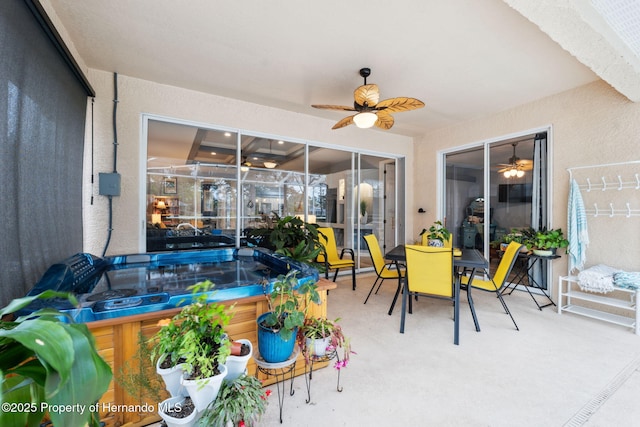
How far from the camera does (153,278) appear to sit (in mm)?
2342

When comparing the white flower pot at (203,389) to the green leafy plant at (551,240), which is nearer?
the white flower pot at (203,389)

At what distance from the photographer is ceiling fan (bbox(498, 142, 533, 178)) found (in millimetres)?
4066

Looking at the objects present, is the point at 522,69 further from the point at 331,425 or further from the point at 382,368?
the point at 331,425

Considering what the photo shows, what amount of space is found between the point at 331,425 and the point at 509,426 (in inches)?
39.2

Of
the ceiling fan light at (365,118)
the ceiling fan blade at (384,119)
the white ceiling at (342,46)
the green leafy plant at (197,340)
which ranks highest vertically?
the white ceiling at (342,46)

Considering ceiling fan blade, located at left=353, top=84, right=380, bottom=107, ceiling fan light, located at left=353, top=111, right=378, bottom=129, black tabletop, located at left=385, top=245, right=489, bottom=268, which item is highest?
ceiling fan blade, located at left=353, top=84, right=380, bottom=107

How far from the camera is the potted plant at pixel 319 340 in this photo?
168 cm

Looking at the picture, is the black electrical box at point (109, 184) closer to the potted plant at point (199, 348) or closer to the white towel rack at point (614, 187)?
the potted plant at point (199, 348)

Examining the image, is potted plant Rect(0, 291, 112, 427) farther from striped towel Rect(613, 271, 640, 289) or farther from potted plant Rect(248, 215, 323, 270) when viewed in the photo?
striped towel Rect(613, 271, 640, 289)

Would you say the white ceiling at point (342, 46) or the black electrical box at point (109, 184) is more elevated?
the white ceiling at point (342, 46)

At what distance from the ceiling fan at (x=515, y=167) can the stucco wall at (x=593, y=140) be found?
410 mm

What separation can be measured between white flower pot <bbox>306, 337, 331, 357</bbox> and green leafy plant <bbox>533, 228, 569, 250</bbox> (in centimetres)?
320

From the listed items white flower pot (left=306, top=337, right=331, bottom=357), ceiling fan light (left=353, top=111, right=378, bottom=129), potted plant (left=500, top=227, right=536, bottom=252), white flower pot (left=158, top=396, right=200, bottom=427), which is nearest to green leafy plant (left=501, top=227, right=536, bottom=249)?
potted plant (left=500, top=227, right=536, bottom=252)

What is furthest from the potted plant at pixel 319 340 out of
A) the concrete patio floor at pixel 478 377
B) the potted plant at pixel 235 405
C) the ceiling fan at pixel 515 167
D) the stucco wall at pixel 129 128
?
the ceiling fan at pixel 515 167
